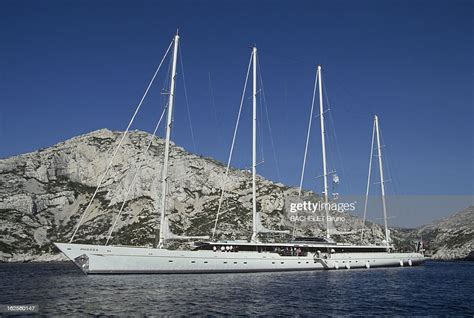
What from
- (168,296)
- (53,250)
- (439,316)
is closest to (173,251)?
(168,296)

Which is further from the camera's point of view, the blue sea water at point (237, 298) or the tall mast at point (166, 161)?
the tall mast at point (166, 161)

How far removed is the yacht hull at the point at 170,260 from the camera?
5388 cm

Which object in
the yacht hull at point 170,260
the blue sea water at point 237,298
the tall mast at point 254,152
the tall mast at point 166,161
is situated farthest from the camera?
the tall mast at point 254,152

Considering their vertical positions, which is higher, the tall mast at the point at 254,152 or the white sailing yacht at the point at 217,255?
the tall mast at the point at 254,152

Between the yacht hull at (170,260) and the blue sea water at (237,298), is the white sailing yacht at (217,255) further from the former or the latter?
the blue sea water at (237,298)

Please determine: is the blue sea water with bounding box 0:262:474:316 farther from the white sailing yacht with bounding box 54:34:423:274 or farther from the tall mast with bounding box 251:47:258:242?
the tall mast with bounding box 251:47:258:242

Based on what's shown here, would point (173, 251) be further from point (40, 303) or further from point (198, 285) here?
point (40, 303)

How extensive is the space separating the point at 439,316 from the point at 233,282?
25.3 metres

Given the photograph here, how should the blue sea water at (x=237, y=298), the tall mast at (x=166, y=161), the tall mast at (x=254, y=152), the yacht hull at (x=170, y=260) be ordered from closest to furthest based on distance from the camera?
the blue sea water at (x=237, y=298)
the yacht hull at (x=170, y=260)
the tall mast at (x=166, y=161)
the tall mast at (x=254, y=152)

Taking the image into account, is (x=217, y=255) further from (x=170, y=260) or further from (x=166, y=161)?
(x=166, y=161)

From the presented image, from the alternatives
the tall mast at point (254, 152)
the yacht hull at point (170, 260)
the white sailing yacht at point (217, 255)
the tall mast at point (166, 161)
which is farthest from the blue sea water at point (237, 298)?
the tall mast at point (254, 152)

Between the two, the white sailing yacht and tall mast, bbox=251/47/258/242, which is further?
tall mast, bbox=251/47/258/242

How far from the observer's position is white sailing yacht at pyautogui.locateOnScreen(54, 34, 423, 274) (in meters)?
54.1

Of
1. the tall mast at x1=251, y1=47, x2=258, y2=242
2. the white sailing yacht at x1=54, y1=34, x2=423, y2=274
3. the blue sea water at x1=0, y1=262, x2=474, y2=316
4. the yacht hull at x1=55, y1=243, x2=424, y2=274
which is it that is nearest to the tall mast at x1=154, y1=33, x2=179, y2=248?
the white sailing yacht at x1=54, y1=34, x2=423, y2=274
